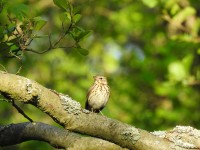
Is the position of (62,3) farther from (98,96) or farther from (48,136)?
(98,96)

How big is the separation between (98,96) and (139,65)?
14.6 ft

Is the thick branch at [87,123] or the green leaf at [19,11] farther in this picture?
the green leaf at [19,11]

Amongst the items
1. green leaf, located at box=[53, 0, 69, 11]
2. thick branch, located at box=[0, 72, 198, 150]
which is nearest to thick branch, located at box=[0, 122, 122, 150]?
thick branch, located at box=[0, 72, 198, 150]

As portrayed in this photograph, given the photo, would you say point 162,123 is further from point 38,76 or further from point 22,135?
point 22,135

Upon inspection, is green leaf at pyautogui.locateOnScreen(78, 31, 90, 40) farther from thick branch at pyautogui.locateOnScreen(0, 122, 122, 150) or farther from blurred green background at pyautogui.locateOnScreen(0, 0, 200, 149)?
blurred green background at pyautogui.locateOnScreen(0, 0, 200, 149)

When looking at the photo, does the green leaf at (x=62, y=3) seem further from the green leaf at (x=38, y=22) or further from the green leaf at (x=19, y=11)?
the green leaf at (x=19, y=11)

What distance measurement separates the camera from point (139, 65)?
42.6 ft

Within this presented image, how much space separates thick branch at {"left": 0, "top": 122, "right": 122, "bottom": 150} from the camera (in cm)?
459

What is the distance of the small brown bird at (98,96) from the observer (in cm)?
833

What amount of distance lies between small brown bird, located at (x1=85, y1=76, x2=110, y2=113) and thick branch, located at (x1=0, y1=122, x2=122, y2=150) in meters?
3.41

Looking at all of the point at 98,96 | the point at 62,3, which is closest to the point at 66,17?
the point at 62,3

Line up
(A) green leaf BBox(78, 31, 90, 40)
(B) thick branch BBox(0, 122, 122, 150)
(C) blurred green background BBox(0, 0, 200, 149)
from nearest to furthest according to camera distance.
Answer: (B) thick branch BBox(0, 122, 122, 150)
(A) green leaf BBox(78, 31, 90, 40)
(C) blurred green background BBox(0, 0, 200, 149)

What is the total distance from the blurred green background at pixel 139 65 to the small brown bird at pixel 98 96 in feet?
1.23

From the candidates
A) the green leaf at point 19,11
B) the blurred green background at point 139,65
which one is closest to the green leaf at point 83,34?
the green leaf at point 19,11
